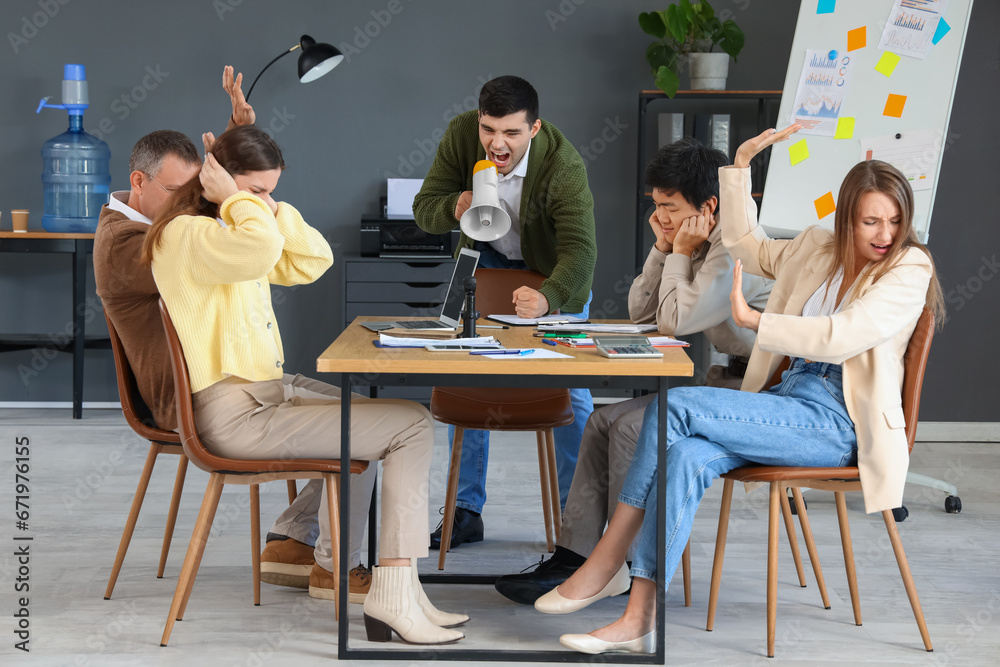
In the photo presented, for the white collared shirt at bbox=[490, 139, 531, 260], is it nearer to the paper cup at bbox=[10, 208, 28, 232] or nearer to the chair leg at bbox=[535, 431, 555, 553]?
the chair leg at bbox=[535, 431, 555, 553]

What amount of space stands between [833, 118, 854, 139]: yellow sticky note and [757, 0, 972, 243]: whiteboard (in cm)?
2

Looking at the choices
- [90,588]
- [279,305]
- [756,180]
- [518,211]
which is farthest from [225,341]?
[756,180]

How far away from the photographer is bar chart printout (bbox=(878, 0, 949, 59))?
3.29 meters

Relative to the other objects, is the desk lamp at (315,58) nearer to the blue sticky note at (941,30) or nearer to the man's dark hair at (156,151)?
the man's dark hair at (156,151)

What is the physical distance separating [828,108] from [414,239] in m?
1.91

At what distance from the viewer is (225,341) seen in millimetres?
2092

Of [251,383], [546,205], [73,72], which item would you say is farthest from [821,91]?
[73,72]

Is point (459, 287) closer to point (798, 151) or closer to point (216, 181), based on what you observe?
point (216, 181)

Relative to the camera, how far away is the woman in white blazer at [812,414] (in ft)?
6.65

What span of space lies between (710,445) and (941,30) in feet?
6.62

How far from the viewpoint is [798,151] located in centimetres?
362

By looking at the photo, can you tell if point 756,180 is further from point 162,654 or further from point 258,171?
point 162,654

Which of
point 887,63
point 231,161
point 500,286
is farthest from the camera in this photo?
point 887,63

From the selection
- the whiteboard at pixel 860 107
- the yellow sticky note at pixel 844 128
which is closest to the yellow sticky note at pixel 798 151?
the whiteboard at pixel 860 107
